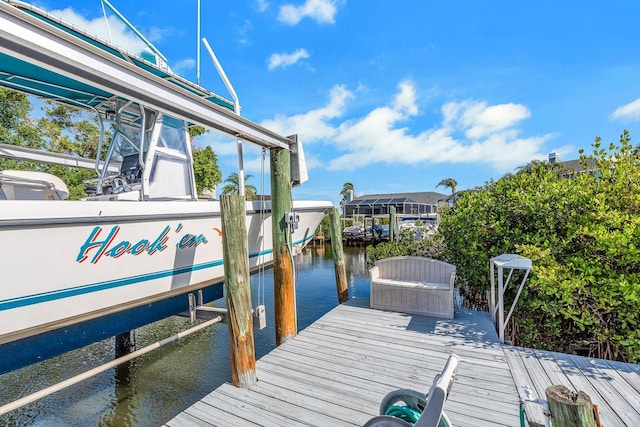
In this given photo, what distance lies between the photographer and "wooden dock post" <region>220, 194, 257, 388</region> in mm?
3176

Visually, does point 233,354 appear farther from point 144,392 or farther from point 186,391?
point 144,392

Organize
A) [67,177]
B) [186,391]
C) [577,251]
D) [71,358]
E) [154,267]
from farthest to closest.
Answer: [67,177]
[71,358]
[186,391]
[577,251]
[154,267]

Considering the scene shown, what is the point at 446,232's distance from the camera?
225 inches

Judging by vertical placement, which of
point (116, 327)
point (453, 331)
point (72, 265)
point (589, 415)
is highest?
point (72, 265)

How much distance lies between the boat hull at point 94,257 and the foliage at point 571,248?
4.40m

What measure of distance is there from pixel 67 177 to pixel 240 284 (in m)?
14.9

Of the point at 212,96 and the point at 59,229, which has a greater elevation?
the point at 212,96

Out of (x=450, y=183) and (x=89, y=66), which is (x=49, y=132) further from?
(x=450, y=183)

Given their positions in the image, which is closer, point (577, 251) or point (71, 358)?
point (577, 251)

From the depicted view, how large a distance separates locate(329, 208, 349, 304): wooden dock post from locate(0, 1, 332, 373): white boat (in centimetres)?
187

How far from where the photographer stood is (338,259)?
251 inches

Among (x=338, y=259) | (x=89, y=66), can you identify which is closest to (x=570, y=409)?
(x=89, y=66)

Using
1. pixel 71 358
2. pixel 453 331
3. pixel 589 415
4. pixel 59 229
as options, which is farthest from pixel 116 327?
pixel 453 331

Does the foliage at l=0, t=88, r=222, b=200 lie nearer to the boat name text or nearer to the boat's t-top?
the boat's t-top
